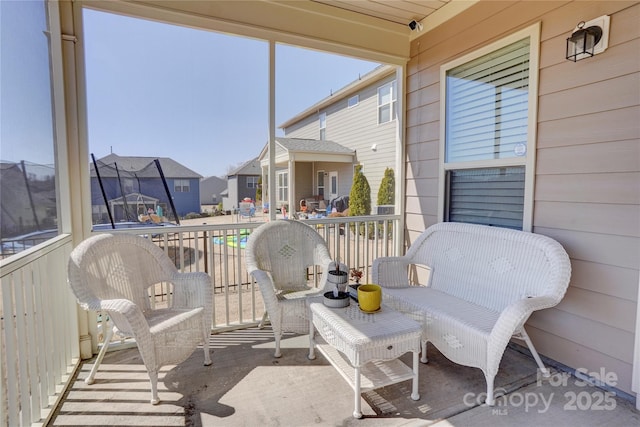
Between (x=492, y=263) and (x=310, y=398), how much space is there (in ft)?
5.17

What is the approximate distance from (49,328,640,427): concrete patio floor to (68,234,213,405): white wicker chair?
16 centimetres

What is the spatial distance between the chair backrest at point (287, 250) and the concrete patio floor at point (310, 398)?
0.70 m

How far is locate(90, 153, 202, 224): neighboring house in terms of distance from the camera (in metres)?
2.56

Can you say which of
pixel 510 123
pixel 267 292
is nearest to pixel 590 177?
pixel 510 123

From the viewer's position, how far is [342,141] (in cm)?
523

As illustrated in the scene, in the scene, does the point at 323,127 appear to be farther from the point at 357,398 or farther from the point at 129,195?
the point at 357,398

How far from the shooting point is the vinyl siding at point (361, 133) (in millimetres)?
4191

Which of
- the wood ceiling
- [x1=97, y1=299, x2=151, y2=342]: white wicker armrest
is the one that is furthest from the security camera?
[x1=97, y1=299, x2=151, y2=342]: white wicker armrest

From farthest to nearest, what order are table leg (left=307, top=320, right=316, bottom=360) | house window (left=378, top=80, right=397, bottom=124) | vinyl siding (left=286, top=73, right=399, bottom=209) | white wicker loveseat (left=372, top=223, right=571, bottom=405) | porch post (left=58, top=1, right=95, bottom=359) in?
house window (left=378, top=80, right=397, bottom=124) < vinyl siding (left=286, top=73, right=399, bottom=209) < table leg (left=307, top=320, right=316, bottom=360) < porch post (left=58, top=1, right=95, bottom=359) < white wicker loveseat (left=372, top=223, right=571, bottom=405)

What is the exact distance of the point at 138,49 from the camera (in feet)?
8.61

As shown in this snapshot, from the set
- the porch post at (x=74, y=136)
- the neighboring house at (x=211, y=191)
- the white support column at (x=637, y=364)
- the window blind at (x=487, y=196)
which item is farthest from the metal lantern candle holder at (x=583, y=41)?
the porch post at (x=74, y=136)

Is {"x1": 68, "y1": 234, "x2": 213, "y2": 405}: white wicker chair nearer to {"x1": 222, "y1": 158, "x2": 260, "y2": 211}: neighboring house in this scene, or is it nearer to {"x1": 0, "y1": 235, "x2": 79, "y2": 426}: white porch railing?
{"x1": 0, "y1": 235, "x2": 79, "y2": 426}: white porch railing

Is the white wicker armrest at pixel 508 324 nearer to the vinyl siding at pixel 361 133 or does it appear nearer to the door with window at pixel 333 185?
the vinyl siding at pixel 361 133

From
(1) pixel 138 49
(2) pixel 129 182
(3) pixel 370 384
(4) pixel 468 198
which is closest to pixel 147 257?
(2) pixel 129 182
